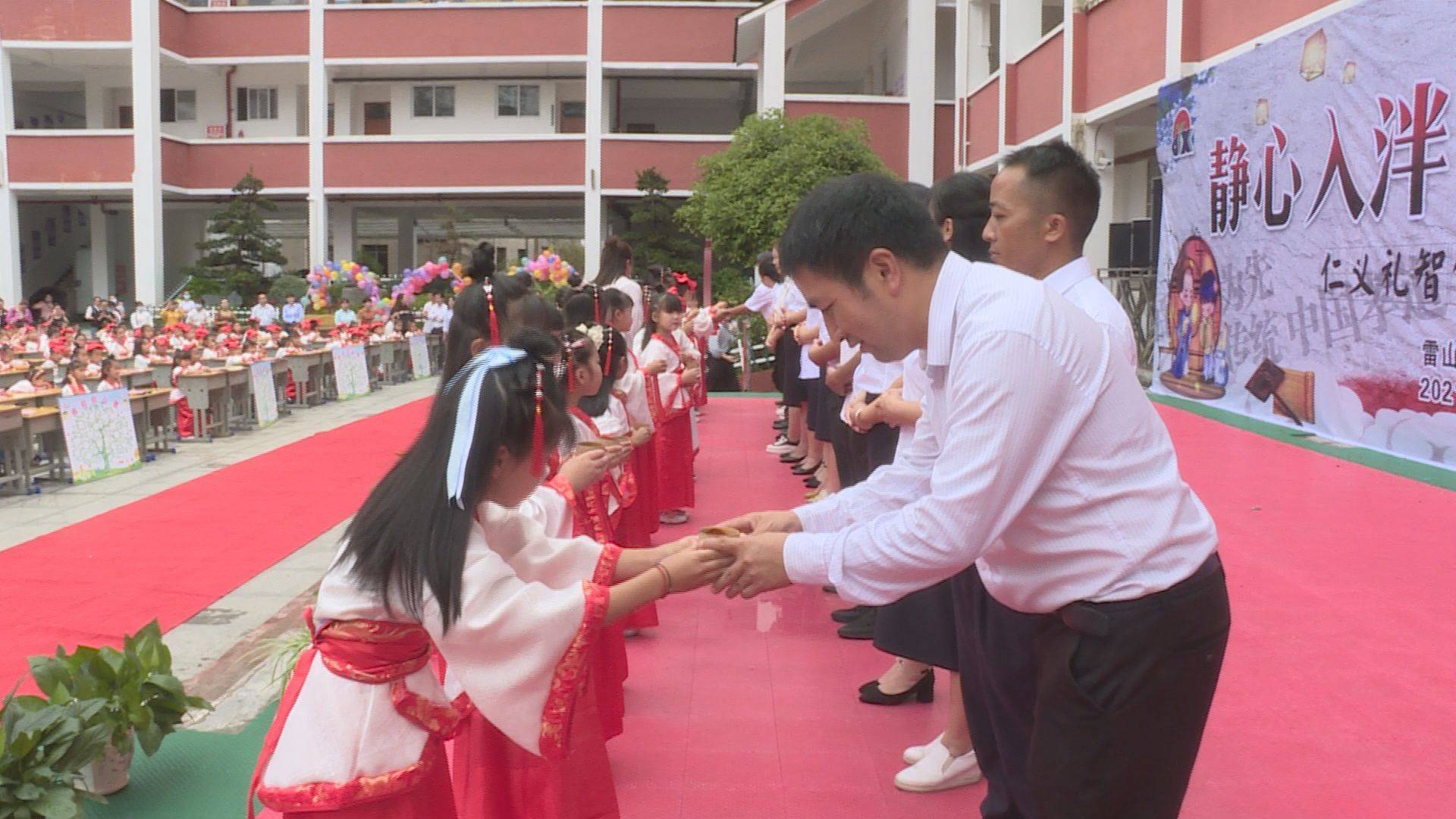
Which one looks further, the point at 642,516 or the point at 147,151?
the point at 147,151

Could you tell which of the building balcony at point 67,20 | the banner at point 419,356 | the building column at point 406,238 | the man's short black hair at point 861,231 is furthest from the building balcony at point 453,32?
the man's short black hair at point 861,231

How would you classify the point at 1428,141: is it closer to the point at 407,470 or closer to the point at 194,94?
the point at 407,470

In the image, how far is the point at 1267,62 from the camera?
8.64 m

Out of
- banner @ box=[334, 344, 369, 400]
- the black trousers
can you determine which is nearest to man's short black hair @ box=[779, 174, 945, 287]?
the black trousers

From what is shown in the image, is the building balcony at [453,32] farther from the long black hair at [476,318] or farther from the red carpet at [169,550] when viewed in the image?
the long black hair at [476,318]

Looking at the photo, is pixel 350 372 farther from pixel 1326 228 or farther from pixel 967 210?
pixel 967 210

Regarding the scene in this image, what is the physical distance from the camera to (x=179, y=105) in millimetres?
27547

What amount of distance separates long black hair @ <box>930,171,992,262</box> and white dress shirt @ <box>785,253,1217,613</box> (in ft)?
4.86

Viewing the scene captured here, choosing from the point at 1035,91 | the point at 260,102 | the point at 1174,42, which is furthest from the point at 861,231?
the point at 260,102

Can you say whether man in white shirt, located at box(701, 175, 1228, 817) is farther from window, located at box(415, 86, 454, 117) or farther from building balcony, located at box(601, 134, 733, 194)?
window, located at box(415, 86, 454, 117)

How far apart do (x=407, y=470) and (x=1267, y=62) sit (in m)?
8.12

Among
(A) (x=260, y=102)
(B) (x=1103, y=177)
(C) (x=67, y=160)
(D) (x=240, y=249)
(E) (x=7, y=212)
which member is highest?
(A) (x=260, y=102)

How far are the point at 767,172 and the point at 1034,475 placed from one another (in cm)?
1354

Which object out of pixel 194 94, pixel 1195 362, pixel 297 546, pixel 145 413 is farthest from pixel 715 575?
pixel 194 94
